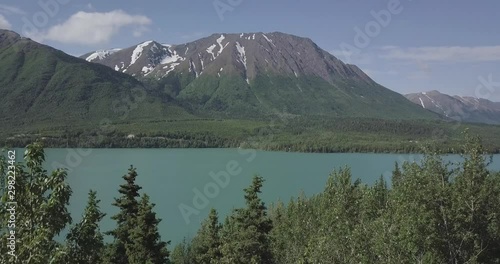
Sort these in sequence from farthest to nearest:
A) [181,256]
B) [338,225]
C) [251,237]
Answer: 1. [181,256]
2. [251,237]
3. [338,225]

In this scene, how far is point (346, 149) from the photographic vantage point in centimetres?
19012

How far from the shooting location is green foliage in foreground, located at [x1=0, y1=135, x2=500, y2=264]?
7523 millimetres

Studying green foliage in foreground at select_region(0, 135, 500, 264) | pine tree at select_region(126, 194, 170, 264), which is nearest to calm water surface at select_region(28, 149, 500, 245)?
green foliage in foreground at select_region(0, 135, 500, 264)

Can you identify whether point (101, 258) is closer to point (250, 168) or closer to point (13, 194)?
point (13, 194)

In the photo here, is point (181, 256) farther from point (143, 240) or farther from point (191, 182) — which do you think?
point (191, 182)

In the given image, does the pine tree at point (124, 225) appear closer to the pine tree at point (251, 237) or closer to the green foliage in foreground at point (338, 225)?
the green foliage in foreground at point (338, 225)

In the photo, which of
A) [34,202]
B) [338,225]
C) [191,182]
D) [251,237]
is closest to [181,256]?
[251,237]

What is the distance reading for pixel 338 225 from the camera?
13.9 m

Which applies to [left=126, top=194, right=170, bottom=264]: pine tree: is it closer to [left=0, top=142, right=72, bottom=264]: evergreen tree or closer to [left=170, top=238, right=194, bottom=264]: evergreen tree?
[left=0, top=142, right=72, bottom=264]: evergreen tree

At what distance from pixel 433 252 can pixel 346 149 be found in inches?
7031

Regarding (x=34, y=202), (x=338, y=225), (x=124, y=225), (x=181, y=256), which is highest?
(x=34, y=202)

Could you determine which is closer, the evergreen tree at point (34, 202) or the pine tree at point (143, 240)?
the evergreen tree at point (34, 202)

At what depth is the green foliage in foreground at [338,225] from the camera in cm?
752

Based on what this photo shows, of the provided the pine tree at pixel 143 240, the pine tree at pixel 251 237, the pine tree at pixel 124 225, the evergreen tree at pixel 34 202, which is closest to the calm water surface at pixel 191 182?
the pine tree at pixel 251 237
